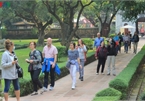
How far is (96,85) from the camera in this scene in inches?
468

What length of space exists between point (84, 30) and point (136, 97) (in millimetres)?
48818

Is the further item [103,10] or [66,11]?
[103,10]

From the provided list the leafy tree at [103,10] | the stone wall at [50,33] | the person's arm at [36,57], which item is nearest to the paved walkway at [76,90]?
the person's arm at [36,57]

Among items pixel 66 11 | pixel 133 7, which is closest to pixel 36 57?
pixel 133 7

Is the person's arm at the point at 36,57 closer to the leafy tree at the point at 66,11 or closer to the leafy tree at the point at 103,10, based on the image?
the leafy tree at the point at 103,10

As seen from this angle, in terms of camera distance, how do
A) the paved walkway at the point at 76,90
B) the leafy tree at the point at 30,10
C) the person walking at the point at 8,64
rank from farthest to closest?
the leafy tree at the point at 30,10 → the paved walkway at the point at 76,90 → the person walking at the point at 8,64

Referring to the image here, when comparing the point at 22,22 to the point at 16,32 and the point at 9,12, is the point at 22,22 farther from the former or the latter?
the point at 9,12

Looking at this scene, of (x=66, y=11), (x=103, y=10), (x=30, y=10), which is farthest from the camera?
(x=103, y=10)

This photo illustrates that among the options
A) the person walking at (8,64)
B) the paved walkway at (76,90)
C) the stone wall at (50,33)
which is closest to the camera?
the person walking at (8,64)

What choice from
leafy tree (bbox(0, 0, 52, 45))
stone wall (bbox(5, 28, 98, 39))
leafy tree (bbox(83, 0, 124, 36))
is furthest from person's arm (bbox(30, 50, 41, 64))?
stone wall (bbox(5, 28, 98, 39))

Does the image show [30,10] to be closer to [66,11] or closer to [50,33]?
[66,11]

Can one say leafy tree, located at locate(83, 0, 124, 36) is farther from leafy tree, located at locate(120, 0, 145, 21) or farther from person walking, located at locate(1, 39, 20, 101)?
person walking, located at locate(1, 39, 20, 101)

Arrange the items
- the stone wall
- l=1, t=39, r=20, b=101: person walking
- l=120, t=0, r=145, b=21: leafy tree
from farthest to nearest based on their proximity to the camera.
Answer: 1. the stone wall
2. l=120, t=0, r=145, b=21: leafy tree
3. l=1, t=39, r=20, b=101: person walking

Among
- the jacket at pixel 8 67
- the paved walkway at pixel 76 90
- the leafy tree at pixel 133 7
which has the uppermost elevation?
the leafy tree at pixel 133 7
